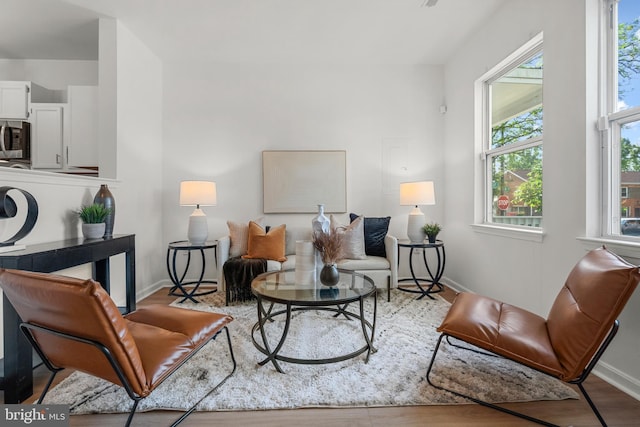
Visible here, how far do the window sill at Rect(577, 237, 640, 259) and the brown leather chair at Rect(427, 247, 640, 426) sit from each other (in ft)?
0.59

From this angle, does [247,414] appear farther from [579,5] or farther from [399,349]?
[579,5]

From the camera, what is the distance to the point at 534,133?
8.66ft

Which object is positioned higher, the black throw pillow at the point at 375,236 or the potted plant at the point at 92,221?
the potted plant at the point at 92,221

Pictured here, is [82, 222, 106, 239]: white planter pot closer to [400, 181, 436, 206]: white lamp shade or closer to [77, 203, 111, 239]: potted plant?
[77, 203, 111, 239]: potted plant

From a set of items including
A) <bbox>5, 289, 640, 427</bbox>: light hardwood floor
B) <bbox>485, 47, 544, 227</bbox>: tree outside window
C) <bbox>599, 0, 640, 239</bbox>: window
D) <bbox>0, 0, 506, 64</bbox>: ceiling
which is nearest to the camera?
<bbox>5, 289, 640, 427</bbox>: light hardwood floor

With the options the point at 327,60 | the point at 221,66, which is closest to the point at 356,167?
the point at 327,60

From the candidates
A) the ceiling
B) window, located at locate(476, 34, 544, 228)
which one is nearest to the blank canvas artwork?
the ceiling

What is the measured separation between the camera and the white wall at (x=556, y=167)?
199 centimetres

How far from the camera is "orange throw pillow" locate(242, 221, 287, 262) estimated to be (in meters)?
3.29

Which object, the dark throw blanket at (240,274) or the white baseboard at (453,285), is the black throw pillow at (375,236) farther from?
the dark throw blanket at (240,274)

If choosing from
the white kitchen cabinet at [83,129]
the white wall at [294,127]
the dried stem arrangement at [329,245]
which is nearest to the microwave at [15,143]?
the white kitchen cabinet at [83,129]

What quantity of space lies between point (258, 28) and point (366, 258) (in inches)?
108

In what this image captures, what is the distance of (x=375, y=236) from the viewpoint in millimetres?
3588

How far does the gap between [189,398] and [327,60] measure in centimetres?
385
